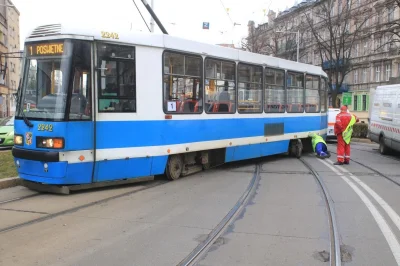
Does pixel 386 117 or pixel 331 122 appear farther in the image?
pixel 331 122

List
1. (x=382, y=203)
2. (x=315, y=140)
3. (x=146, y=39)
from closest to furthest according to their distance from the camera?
(x=382, y=203)
(x=146, y=39)
(x=315, y=140)

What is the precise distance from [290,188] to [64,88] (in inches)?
194

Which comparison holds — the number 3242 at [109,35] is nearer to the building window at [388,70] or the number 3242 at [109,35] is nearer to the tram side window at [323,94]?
the tram side window at [323,94]

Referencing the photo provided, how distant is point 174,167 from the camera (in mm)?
9172

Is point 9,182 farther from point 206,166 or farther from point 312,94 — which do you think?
point 312,94

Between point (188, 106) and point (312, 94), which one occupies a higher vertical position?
point (312, 94)

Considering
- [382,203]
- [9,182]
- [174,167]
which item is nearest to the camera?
[382,203]

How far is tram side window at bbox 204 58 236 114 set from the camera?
382 inches

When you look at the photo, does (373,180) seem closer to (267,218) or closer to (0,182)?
(267,218)

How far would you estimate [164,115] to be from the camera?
8500mm

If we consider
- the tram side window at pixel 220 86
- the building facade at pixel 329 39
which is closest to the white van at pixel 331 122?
the tram side window at pixel 220 86

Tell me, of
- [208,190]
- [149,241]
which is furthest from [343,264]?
[208,190]

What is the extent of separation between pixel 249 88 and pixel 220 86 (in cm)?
136

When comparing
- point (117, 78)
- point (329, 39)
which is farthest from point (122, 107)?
point (329, 39)
